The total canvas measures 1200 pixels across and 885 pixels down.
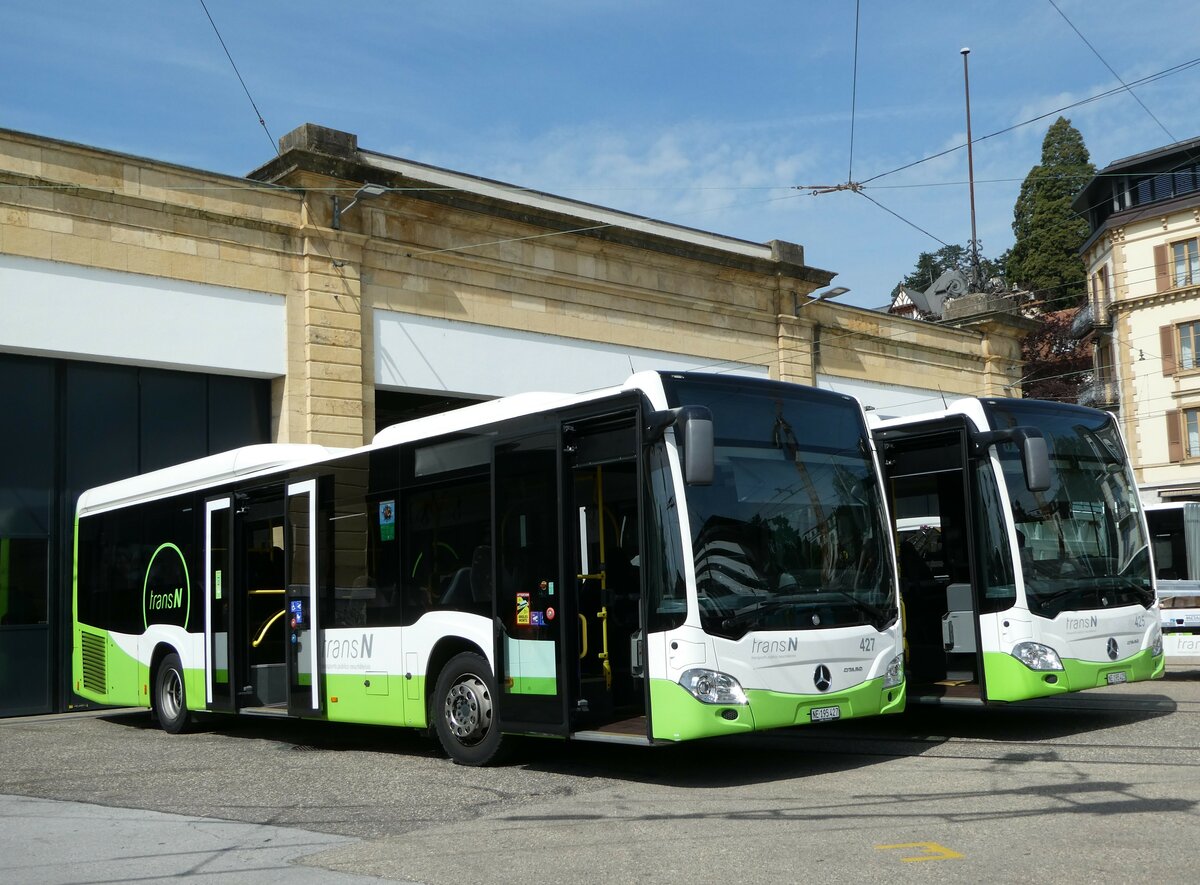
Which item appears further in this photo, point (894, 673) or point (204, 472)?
point (204, 472)

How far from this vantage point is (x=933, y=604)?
12328mm

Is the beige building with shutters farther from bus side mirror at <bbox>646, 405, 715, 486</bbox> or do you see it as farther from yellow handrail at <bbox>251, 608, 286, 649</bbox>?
bus side mirror at <bbox>646, 405, 715, 486</bbox>

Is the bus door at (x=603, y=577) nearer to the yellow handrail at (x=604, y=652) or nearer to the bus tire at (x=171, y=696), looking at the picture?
the yellow handrail at (x=604, y=652)

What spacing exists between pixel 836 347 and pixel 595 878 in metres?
25.0

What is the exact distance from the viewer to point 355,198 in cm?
2078

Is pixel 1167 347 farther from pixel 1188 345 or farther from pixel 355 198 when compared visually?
pixel 355 198

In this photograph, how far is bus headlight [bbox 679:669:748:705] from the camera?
29.3ft

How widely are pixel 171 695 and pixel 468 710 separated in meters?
5.69

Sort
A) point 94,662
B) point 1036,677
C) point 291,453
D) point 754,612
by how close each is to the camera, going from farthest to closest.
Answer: point 94,662 → point 291,453 → point 1036,677 → point 754,612

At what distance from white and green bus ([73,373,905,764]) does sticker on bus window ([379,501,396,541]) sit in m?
0.02

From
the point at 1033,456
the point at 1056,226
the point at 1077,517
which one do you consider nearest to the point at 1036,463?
the point at 1033,456

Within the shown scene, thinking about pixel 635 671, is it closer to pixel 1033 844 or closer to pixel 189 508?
pixel 1033 844

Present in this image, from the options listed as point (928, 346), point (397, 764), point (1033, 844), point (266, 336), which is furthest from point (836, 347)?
point (1033, 844)

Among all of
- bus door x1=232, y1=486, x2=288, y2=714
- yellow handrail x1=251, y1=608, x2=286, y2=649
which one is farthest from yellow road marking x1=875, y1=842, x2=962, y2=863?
yellow handrail x1=251, y1=608, x2=286, y2=649
